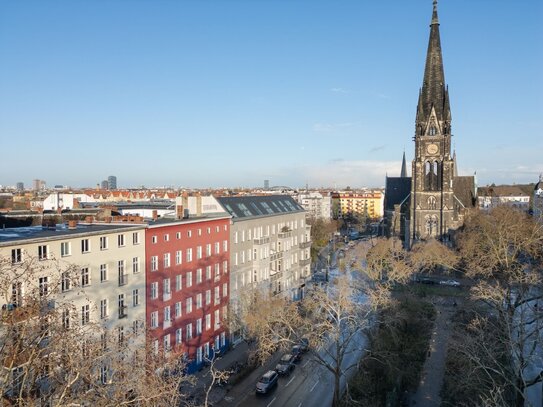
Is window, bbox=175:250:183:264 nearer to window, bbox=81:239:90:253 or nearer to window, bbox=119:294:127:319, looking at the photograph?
window, bbox=119:294:127:319

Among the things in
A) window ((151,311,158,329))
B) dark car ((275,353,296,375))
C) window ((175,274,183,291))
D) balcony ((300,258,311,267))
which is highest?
window ((175,274,183,291))

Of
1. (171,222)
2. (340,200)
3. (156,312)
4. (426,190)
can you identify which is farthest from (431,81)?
(340,200)

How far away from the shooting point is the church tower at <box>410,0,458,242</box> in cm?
6744

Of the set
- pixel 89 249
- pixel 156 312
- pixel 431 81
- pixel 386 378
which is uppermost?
pixel 431 81

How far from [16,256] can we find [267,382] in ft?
60.1

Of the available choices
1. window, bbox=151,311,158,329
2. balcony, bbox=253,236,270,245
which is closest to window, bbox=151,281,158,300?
window, bbox=151,311,158,329

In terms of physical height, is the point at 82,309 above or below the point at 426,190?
below

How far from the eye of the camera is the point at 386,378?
27125 mm

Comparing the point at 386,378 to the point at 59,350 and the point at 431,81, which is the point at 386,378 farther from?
the point at 431,81

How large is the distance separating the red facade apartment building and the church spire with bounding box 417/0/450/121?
144 feet

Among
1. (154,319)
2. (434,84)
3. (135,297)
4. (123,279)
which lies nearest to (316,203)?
(434,84)

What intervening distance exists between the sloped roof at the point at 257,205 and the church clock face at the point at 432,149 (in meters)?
26.0

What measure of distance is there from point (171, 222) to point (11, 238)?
37.4ft

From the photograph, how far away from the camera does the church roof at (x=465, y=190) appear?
247 ft
